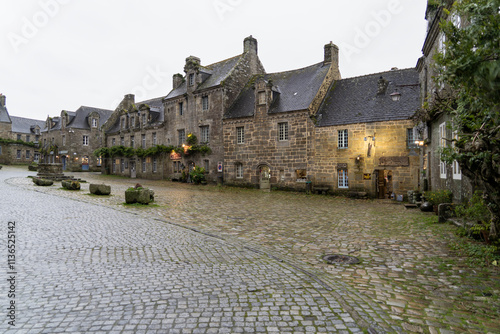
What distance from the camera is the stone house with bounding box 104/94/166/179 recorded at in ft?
112

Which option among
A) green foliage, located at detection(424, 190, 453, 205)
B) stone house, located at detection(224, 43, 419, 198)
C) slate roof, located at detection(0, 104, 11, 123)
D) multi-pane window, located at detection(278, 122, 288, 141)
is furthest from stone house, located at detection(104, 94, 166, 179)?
green foliage, located at detection(424, 190, 453, 205)

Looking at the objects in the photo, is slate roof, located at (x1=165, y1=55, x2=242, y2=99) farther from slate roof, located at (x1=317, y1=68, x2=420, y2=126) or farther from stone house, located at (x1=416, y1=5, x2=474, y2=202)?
stone house, located at (x1=416, y1=5, x2=474, y2=202)

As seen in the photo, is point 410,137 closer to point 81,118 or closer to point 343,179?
point 343,179

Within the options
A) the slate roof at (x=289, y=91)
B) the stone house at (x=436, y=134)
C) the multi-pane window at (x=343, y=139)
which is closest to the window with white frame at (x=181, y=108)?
the slate roof at (x=289, y=91)

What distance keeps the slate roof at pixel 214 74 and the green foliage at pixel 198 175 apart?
25.5ft

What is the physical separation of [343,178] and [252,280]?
17321 millimetres

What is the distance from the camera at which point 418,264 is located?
5.98 m

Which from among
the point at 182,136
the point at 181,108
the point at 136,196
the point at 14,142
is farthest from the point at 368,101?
the point at 14,142

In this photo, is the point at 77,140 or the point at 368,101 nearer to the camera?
the point at 368,101

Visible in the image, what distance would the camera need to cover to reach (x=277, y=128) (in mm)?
23984

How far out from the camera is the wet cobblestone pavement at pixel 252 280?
12.3 feet

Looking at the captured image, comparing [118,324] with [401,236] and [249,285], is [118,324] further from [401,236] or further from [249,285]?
[401,236]

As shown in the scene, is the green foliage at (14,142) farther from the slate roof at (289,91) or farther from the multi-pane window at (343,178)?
the multi-pane window at (343,178)

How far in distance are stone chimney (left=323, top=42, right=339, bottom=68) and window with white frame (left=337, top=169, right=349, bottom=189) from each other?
9340mm
